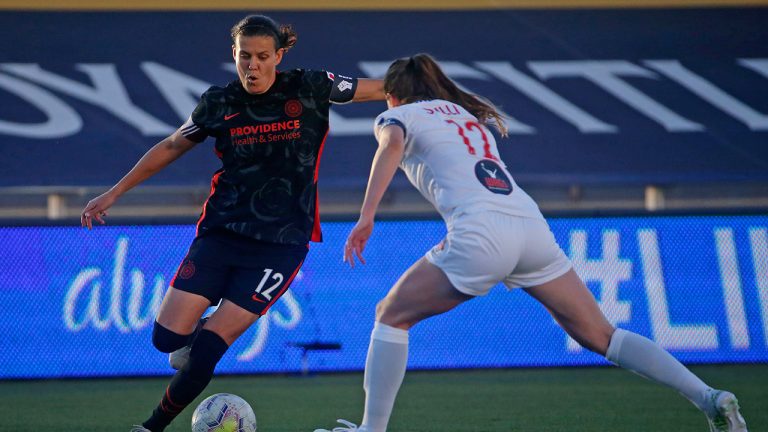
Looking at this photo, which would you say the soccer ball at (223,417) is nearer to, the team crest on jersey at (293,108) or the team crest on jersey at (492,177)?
the team crest on jersey at (293,108)

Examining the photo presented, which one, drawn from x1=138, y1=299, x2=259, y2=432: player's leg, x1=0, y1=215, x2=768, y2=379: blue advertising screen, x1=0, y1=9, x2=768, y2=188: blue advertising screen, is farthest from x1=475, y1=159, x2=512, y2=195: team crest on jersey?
x1=0, y1=9, x2=768, y2=188: blue advertising screen

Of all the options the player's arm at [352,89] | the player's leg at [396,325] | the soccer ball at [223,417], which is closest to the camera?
the player's leg at [396,325]

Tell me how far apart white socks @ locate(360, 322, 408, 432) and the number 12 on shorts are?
863 mm

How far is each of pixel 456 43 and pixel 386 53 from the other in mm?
782

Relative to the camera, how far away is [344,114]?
12.1 meters

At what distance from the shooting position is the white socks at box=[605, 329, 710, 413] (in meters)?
4.41

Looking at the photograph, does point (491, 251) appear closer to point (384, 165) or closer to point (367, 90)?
point (384, 165)

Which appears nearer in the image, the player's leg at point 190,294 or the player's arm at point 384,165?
the player's arm at point 384,165

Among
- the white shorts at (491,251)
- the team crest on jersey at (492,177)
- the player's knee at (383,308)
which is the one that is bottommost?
the player's knee at (383,308)

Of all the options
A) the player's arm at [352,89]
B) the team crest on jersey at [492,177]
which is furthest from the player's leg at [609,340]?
the player's arm at [352,89]

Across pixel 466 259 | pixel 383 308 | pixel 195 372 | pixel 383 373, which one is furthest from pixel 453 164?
pixel 195 372

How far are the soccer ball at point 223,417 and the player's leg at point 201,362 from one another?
0.67 ft

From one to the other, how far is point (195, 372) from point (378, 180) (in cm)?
132

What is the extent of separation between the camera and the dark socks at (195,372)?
16.2 ft
